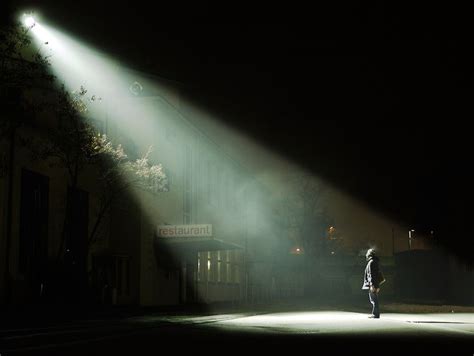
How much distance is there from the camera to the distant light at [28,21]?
18281 mm

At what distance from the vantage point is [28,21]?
1834cm

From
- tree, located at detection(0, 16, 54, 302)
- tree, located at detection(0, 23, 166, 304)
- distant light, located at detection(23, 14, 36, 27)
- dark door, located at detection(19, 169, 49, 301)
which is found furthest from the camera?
dark door, located at detection(19, 169, 49, 301)

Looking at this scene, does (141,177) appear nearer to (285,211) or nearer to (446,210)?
(446,210)

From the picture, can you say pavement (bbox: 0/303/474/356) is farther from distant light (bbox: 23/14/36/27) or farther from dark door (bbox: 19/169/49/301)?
dark door (bbox: 19/169/49/301)

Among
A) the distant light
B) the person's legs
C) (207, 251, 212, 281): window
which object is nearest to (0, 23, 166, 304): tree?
the distant light

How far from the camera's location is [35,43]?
2742 cm

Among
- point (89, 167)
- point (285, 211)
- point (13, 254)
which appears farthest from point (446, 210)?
point (285, 211)

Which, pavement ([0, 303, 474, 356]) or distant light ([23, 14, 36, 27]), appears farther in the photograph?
distant light ([23, 14, 36, 27])

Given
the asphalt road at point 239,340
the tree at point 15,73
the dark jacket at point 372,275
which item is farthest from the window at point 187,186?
the asphalt road at point 239,340

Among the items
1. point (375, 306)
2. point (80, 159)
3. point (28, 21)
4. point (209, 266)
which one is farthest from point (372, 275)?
point (209, 266)

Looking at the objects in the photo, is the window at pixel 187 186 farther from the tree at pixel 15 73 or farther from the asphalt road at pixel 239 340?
the asphalt road at pixel 239 340

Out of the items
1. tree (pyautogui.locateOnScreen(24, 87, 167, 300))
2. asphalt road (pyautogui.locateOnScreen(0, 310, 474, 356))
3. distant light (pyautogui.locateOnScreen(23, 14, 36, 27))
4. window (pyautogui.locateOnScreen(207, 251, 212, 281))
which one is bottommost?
asphalt road (pyautogui.locateOnScreen(0, 310, 474, 356))

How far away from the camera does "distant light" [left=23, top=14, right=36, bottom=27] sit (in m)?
18.3

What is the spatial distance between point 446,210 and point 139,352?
2737cm
